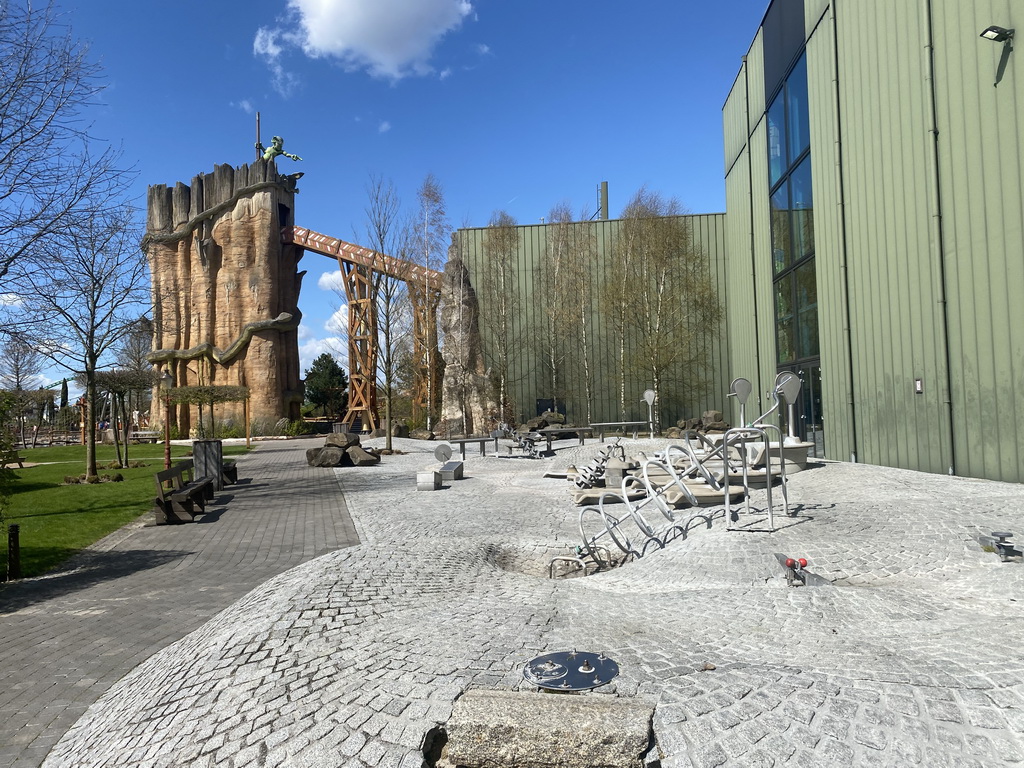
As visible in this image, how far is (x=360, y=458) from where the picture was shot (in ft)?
64.9

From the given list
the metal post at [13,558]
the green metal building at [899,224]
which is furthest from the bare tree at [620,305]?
the metal post at [13,558]

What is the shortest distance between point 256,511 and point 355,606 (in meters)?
7.64

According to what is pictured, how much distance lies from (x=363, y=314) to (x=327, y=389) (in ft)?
48.4

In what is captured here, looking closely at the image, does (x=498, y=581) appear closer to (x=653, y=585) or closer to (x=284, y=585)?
(x=653, y=585)

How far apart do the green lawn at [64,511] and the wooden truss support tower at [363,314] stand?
13004 millimetres

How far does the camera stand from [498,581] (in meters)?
6.00

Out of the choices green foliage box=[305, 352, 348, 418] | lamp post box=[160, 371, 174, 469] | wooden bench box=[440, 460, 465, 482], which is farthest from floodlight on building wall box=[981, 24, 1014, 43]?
green foliage box=[305, 352, 348, 418]

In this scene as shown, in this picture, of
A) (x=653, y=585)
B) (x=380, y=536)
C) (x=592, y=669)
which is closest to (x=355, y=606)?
(x=592, y=669)

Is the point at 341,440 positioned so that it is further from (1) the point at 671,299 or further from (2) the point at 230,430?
(2) the point at 230,430

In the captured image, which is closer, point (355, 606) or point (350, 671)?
point (350, 671)

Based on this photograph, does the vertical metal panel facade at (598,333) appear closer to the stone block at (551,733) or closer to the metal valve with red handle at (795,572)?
the metal valve with red handle at (795,572)

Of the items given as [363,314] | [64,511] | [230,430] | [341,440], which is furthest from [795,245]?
[230,430]

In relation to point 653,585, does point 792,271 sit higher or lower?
higher

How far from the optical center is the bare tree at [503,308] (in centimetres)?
3095
